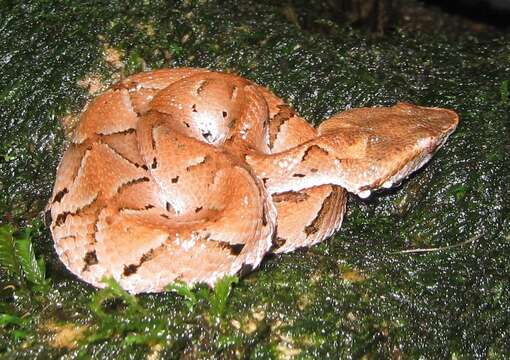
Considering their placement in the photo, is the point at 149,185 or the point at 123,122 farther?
the point at 123,122

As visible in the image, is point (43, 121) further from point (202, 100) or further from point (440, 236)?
point (440, 236)

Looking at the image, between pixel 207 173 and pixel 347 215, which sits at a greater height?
pixel 207 173

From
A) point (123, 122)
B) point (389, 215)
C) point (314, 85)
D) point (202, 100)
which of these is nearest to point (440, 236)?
point (389, 215)

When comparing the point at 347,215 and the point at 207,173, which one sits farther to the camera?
the point at 347,215
